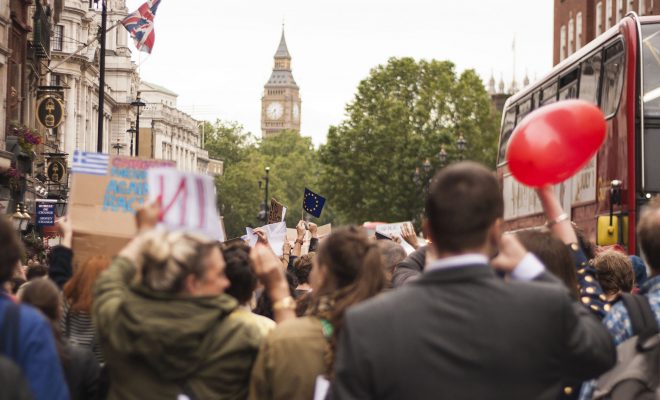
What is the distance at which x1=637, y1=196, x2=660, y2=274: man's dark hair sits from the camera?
5242 mm

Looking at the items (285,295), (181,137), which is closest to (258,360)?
(285,295)

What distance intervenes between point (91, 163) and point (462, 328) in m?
2.81

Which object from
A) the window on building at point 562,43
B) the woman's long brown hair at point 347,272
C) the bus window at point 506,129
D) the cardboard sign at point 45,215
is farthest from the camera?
the window on building at point 562,43

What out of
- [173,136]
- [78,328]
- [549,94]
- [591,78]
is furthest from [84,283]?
[173,136]

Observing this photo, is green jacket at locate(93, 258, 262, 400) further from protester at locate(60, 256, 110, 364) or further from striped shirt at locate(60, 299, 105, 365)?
striped shirt at locate(60, 299, 105, 365)

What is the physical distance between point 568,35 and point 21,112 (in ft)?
118

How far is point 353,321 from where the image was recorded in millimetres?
4039

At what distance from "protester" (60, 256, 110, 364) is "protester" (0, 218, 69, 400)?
154cm

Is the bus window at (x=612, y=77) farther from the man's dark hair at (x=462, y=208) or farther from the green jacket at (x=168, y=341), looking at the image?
the man's dark hair at (x=462, y=208)

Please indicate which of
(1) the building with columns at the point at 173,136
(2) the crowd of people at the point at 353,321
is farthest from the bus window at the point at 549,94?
(1) the building with columns at the point at 173,136

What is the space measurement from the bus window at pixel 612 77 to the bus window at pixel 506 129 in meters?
6.06

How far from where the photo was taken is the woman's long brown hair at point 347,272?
5172 millimetres

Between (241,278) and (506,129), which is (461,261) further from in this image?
(506,129)

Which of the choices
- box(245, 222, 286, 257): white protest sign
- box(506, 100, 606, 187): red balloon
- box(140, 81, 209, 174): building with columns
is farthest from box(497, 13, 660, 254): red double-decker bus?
box(140, 81, 209, 174): building with columns
